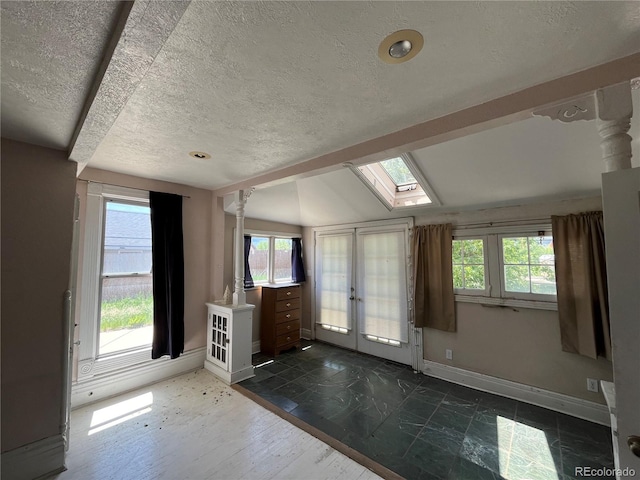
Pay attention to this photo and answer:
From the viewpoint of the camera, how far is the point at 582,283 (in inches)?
99.7

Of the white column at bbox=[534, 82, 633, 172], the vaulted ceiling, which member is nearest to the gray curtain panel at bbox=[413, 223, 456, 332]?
the vaulted ceiling

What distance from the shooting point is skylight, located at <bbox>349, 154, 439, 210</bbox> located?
3.11 m

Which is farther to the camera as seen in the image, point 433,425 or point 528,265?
point 528,265

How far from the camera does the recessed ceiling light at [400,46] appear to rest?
1.03 m

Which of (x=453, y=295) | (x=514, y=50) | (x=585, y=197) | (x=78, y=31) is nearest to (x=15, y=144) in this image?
(x=78, y=31)

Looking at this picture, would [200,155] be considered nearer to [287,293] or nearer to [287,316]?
[287,293]

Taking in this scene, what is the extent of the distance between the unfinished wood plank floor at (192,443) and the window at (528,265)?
2489 millimetres

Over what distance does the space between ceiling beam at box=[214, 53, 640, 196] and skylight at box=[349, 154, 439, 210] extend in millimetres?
822

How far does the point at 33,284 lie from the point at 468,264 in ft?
13.5

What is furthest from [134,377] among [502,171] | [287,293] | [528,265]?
[528,265]

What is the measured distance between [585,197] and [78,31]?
12.8ft

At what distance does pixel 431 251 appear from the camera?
3457 millimetres

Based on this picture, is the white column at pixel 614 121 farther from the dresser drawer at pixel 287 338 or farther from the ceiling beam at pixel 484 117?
the dresser drawer at pixel 287 338

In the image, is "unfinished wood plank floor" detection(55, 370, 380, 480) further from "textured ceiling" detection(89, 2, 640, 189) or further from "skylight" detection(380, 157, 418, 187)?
"skylight" detection(380, 157, 418, 187)
